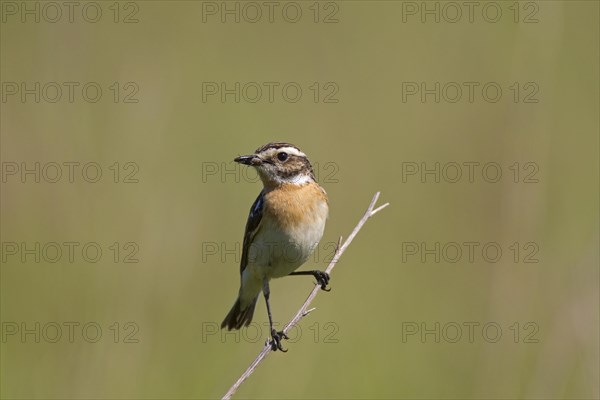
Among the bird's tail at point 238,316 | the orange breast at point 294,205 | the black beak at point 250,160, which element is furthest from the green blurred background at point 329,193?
the black beak at point 250,160

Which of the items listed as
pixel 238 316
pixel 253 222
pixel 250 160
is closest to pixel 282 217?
pixel 253 222

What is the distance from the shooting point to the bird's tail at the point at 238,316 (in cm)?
709

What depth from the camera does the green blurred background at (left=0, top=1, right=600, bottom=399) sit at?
23.4ft

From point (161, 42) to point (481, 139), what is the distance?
3.62 metres

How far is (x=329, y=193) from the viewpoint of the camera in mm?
9188

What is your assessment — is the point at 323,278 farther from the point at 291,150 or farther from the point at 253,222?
the point at 291,150

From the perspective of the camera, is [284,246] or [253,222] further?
[253,222]

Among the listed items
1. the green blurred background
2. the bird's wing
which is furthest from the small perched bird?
the green blurred background

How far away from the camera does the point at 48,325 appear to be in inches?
288

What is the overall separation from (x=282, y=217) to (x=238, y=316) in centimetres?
117

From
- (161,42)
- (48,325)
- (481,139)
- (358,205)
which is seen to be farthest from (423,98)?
(48,325)

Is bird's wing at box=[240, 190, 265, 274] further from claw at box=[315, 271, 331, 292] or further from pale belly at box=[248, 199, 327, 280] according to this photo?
claw at box=[315, 271, 331, 292]

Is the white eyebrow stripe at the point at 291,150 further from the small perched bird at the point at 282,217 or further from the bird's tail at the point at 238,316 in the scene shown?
the bird's tail at the point at 238,316

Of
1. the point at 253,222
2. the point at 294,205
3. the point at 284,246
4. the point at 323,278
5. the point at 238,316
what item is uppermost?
the point at 294,205
